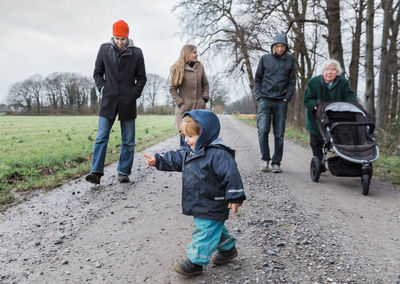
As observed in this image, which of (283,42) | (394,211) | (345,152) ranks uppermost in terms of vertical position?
(283,42)

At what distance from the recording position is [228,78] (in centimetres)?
1833

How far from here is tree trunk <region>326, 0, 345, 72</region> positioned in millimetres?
9102

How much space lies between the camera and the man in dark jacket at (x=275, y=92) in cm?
569

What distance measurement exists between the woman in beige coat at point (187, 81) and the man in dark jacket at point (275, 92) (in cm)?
131

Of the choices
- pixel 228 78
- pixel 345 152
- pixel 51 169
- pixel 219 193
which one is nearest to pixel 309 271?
pixel 219 193

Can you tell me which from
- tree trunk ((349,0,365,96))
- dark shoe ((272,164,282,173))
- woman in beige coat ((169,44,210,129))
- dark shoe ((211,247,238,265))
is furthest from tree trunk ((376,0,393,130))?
dark shoe ((211,247,238,265))

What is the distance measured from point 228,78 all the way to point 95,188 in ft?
48.9

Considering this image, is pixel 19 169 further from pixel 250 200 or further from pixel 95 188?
pixel 250 200

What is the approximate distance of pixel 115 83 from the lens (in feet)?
15.4

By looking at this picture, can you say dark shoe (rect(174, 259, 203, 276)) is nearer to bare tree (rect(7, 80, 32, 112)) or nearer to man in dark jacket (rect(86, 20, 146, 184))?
man in dark jacket (rect(86, 20, 146, 184))

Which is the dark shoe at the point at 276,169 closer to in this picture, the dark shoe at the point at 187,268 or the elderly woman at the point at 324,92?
the elderly woman at the point at 324,92

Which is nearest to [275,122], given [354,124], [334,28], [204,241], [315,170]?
[315,170]

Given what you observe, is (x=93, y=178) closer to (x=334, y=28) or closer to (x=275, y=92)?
(x=275, y=92)

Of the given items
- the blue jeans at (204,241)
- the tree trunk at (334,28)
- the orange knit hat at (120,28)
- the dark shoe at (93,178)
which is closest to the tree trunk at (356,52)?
the tree trunk at (334,28)
